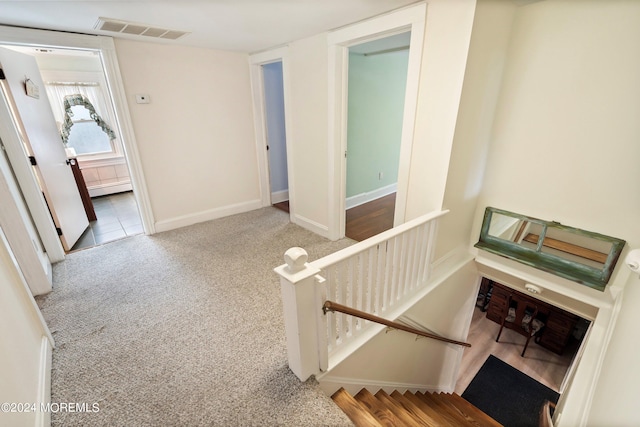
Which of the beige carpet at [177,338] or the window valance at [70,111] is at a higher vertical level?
the window valance at [70,111]

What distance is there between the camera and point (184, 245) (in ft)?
10.2

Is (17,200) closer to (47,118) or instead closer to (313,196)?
(47,118)

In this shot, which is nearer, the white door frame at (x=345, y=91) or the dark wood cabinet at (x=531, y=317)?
the white door frame at (x=345, y=91)

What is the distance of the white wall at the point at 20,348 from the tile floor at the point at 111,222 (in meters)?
1.80

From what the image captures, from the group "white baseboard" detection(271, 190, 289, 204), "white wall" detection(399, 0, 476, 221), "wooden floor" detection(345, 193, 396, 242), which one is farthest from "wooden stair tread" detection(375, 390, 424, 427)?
"white baseboard" detection(271, 190, 289, 204)

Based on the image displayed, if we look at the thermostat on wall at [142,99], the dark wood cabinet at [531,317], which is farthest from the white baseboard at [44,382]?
the dark wood cabinet at [531,317]

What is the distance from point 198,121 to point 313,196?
1.76 metres

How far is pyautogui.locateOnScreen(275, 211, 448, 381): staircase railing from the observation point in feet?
4.38

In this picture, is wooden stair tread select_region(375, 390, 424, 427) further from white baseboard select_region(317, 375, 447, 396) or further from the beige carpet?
the beige carpet

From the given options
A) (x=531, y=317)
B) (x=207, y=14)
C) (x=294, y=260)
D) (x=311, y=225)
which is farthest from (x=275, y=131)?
(x=531, y=317)

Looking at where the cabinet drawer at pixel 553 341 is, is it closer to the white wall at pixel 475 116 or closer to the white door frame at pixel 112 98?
the white wall at pixel 475 116

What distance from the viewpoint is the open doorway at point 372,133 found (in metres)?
3.90

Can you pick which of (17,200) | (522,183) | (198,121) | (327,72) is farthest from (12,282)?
(522,183)

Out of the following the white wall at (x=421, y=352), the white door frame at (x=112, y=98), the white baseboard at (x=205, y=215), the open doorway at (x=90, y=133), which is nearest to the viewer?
the white wall at (x=421, y=352)
